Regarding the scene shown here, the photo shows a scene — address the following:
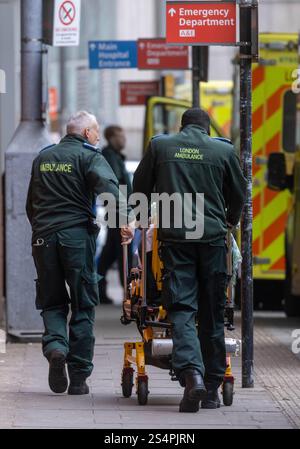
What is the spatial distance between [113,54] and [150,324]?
928cm

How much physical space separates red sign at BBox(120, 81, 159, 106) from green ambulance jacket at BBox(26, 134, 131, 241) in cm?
1265

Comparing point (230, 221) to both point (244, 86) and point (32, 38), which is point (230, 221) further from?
point (32, 38)

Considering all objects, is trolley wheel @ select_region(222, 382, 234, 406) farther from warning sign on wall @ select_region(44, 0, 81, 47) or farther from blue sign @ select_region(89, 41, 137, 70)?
blue sign @ select_region(89, 41, 137, 70)

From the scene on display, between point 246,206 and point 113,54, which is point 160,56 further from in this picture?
point 246,206

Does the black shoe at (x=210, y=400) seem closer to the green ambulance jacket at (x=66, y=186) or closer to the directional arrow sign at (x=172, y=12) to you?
the green ambulance jacket at (x=66, y=186)

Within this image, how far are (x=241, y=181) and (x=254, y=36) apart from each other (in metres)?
1.37

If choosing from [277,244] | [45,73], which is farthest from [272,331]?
[45,73]

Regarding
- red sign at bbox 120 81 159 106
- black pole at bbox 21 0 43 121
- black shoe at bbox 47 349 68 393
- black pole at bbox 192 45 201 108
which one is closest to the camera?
black shoe at bbox 47 349 68 393

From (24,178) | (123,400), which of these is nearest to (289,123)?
(24,178)

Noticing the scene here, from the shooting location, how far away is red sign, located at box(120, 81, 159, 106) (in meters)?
21.9

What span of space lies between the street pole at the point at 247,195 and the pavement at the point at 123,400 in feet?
0.85

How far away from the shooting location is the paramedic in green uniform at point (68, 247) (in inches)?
360

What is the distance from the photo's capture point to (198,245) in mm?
8633

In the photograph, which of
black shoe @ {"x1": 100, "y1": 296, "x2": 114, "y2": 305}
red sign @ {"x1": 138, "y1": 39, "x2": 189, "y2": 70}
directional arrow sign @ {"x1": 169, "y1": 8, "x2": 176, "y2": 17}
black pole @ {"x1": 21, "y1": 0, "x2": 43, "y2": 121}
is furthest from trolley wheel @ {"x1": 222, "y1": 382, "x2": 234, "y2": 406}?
red sign @ {"x1": 138, "y1": 39, "x2": 189, "y2": 70}
